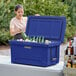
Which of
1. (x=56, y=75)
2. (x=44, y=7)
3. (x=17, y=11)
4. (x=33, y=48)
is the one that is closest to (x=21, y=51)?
(x=33, y=48)

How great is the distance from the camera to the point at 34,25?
383 centimetres

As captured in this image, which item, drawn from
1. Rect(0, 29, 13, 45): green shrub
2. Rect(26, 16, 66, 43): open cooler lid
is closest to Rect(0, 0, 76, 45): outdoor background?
Rect(0, 29, 13, 45): green shrub

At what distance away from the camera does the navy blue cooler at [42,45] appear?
347 cm

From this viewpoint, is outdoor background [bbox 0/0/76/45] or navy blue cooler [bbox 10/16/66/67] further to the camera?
outdoor background [bbox 0/0/76/45]

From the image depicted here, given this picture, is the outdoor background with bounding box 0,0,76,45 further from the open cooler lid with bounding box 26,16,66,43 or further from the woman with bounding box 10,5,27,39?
the open cooler lid with bounding box 26,16,66,43

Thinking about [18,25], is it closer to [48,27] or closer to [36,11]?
[48,27]

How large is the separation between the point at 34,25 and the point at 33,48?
417mm

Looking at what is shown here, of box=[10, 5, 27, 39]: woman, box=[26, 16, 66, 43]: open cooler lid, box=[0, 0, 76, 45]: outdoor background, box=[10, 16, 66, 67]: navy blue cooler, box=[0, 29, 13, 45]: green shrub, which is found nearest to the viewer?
box=[10, 16, 66, 67]: navy blue cooler

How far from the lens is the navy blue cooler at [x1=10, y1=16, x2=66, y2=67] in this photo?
3.47 meters

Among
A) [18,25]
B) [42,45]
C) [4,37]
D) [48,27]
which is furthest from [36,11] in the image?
[42,45]

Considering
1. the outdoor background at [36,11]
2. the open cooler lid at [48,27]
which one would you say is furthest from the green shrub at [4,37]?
the open cooler lid at [48,27]

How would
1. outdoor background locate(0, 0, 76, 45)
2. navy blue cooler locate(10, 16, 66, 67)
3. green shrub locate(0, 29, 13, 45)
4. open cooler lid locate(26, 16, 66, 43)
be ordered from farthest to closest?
outdoor background locate(0, 0, 76, 45) → green shrub locate(0, 29, 13, 45) → open cooler lid locate(26, 16, 66, 43) → navy blue cooler locate(10, 16, 66, 67)

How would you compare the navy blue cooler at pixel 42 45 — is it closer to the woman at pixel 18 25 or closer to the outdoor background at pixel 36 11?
the woman at pixel 18 25

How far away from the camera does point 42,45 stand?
344 centimetres
